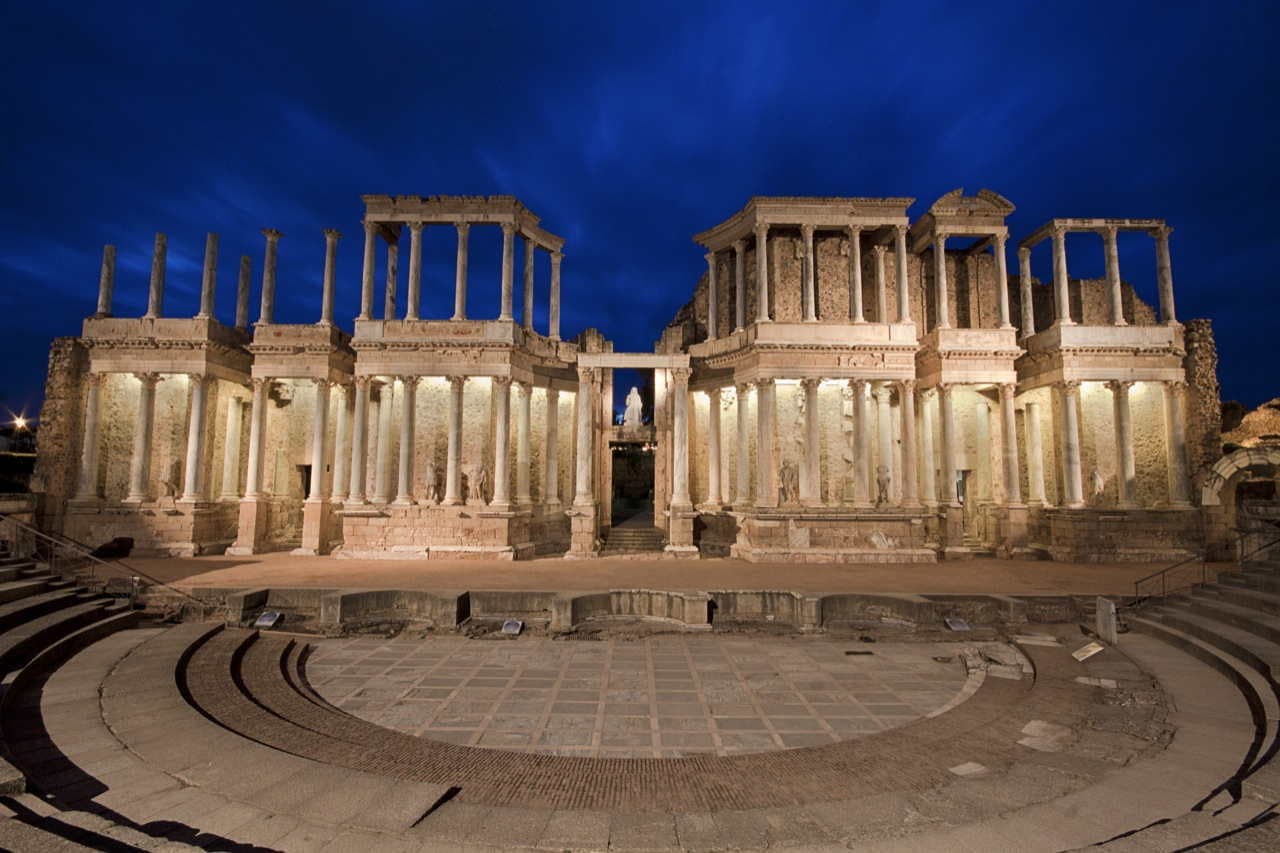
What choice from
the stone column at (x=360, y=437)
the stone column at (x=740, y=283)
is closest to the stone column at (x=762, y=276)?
the stone column at (x=740, y=283)

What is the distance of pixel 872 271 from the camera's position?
26.6 metres

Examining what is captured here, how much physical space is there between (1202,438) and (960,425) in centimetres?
819

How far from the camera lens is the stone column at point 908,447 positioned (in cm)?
2284

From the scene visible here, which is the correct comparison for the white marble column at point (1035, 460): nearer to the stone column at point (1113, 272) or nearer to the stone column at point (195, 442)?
the stone column at point (1113, 272)

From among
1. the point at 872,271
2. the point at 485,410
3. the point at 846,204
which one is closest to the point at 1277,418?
the point at 872,271

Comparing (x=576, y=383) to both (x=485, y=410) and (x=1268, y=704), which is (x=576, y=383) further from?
(x=1268, y=704)

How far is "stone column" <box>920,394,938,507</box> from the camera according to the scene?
78.2ft

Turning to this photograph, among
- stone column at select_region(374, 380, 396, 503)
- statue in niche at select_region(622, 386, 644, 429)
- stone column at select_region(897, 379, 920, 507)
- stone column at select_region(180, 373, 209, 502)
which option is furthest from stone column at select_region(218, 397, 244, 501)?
stone column at select_region(897, 379, 920, 507)

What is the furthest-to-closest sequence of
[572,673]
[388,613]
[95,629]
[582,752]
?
[388,613]
[95,629]
[572,673]
[582,752]

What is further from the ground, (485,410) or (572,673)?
(485,410)

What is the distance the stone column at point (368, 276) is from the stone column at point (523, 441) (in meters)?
6.15

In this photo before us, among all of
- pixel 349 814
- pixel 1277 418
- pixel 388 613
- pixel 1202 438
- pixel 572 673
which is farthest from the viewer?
pixel 1277 418

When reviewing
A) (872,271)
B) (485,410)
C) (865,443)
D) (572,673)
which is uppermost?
(872,271)

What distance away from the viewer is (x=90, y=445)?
2280 cm
